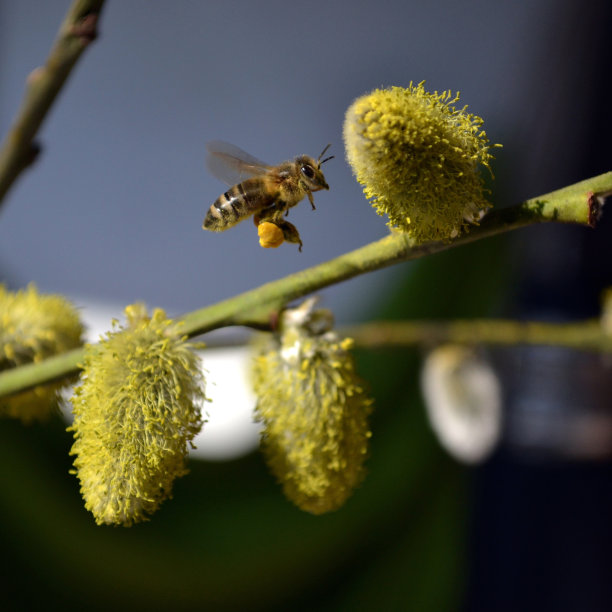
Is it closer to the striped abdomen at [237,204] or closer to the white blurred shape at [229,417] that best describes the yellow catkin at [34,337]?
the striped abdomen at [237,204]

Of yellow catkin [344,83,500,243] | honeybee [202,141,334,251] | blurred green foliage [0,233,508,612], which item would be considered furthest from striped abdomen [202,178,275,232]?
blurred green foliage [0,233,508,612]

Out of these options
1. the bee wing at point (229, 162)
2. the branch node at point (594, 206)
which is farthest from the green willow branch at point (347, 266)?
the bee wing at point (229, 162)

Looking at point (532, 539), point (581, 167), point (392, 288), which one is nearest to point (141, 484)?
point (392, 288)

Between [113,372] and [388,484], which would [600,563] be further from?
[113,372]

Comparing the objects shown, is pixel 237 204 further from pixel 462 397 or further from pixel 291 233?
pixel 462 397

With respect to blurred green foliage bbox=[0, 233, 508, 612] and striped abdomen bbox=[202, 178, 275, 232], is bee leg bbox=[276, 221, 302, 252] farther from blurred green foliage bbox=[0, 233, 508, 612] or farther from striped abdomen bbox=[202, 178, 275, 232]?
blurred green foliage bbox=[0, 233, 508, 612]


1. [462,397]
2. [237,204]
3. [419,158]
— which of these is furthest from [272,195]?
[462,397]

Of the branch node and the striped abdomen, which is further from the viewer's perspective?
the striped abdomen
